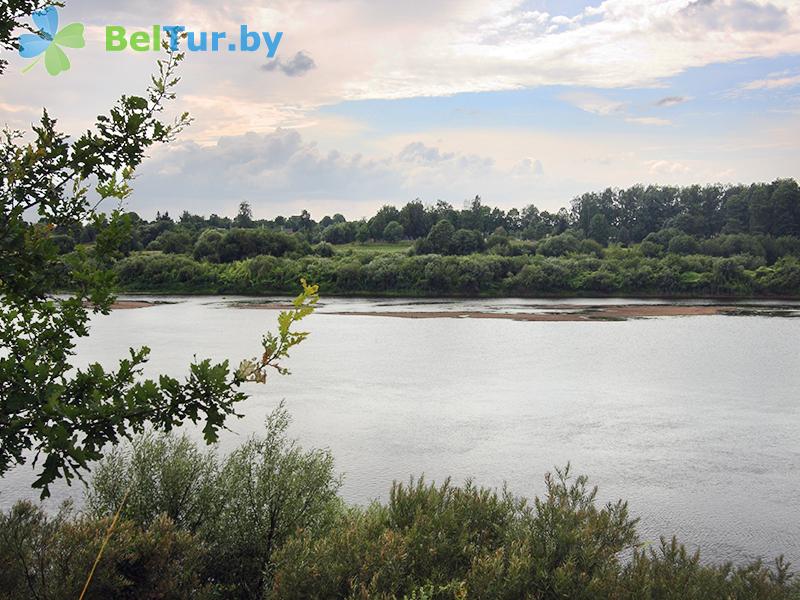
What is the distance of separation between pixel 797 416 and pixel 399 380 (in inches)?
500

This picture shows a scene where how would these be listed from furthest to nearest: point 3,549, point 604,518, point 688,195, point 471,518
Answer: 1. point 688,195
2. point 471,518
3. point 604,518
4. point 3,549

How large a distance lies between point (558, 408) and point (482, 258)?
49935mm

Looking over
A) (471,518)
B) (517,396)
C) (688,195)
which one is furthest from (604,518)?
(688,195)

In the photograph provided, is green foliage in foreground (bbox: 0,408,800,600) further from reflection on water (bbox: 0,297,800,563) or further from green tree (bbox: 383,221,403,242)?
green tree (bbox: 383,221,403,242)

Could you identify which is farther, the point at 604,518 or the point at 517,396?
the point at 517,396

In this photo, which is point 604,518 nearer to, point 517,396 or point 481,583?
point 481,583

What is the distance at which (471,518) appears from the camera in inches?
351

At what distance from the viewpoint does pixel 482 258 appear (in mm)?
71438

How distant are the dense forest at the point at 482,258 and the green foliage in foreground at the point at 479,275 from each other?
0.10 metres

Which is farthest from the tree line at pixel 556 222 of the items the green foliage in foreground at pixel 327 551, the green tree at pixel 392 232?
the green foliage in foreground at pixel 327 551

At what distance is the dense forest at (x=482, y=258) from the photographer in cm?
6825

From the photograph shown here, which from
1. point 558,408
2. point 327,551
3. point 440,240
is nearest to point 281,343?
point 327,551

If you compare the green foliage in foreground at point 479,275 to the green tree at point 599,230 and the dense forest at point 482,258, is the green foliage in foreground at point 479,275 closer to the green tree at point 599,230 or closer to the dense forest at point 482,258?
the dense forest at point 482,258

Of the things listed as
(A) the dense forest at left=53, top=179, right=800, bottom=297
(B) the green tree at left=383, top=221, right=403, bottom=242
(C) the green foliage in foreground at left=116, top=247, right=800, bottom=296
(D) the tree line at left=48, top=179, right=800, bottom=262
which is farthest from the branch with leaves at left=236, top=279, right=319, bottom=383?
(B) the green tree at left=383, top=221, right=403, bottom=242
